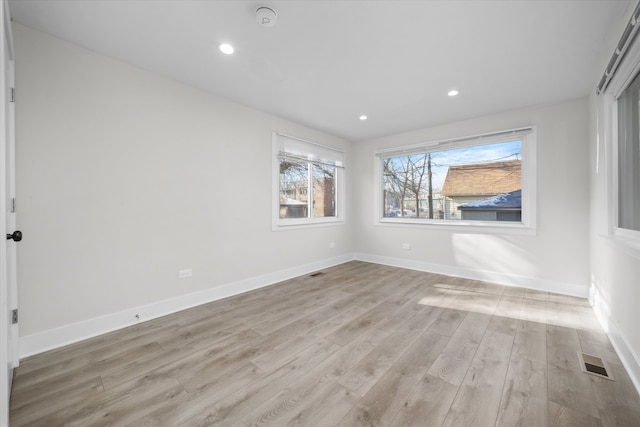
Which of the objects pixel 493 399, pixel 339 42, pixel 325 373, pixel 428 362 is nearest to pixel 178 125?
pixel 339 42

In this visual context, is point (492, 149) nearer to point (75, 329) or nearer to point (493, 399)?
point (493, 399)

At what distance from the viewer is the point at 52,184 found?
80.9 inches

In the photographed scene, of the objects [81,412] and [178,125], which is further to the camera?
[178,125]

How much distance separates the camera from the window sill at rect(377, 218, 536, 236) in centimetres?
357

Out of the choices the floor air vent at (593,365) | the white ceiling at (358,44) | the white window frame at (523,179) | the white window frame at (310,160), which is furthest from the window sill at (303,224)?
the floor air vent at (593,365)

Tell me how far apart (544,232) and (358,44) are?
3350 mm

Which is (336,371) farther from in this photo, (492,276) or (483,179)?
(483,179)

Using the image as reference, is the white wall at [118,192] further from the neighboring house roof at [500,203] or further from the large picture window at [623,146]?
the large picture window at [623,146]

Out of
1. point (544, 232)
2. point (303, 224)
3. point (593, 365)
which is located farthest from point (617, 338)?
point (303, 224)

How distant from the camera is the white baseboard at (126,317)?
77.9 inches

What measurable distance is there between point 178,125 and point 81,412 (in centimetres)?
244

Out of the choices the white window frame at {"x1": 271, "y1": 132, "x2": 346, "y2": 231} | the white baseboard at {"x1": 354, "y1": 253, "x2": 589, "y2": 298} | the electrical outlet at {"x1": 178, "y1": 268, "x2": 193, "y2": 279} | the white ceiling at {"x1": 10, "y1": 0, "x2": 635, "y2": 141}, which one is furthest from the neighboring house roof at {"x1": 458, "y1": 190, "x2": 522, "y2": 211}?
the electrical outlet at {"x1": 178, "y1": 268, "x2": 193, "y2": 279}

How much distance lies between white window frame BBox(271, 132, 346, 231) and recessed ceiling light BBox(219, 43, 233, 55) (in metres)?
1.52

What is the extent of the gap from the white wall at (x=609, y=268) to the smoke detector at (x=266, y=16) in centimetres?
237
